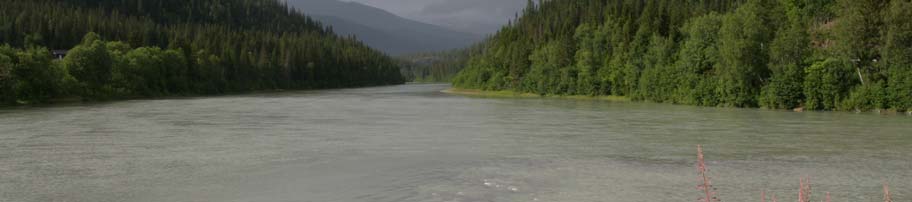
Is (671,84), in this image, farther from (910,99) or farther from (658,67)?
(910,99)

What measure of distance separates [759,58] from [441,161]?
58146 millimetres

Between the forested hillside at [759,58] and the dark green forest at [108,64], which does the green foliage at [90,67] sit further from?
the forested hillside at [759,58]

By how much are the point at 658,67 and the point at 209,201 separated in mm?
82575

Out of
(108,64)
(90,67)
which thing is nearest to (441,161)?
(90,67)

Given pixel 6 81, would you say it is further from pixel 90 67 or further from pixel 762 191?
pixel 762 191

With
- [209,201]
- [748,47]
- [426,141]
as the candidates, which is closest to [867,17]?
[748,47]

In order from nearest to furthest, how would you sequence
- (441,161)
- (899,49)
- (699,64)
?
(441,161) → (899,49) → (699,64)

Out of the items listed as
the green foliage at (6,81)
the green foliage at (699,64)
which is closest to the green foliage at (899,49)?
the green foliage at (699,64)

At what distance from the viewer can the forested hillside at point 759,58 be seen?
213ft

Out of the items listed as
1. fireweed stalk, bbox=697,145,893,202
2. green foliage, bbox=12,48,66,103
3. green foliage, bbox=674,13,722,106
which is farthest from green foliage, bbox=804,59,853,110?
green foliage, bbox=12,48,66,103

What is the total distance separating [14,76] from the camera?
84.0m

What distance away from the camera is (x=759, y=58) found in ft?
254

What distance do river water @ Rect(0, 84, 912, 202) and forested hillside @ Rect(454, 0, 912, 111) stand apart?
1974cm

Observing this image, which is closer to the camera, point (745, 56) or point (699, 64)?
point (745, 56)
